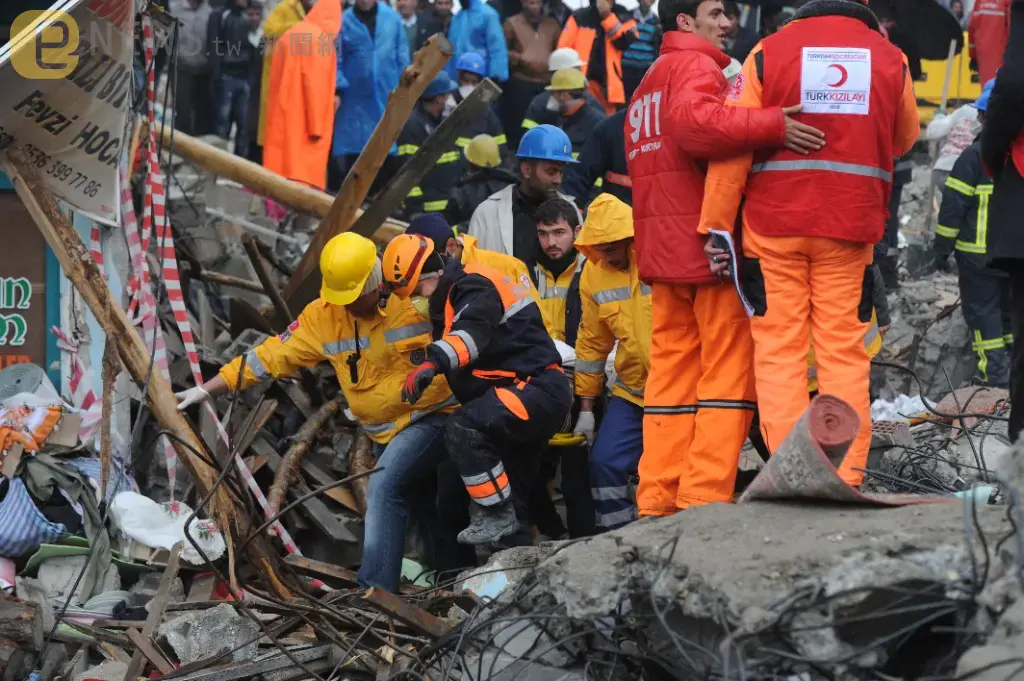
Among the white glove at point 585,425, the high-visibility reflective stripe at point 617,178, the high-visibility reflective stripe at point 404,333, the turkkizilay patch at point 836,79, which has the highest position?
the turkkizilay patch at point 836,79

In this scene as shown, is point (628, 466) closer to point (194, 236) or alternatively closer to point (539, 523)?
point (539, 523)

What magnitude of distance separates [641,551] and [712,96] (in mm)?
2149

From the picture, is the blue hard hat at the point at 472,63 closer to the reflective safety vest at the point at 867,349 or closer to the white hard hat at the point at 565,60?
the white hard hat at the point at 565,60

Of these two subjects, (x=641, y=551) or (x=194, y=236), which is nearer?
(x=641, y=551)

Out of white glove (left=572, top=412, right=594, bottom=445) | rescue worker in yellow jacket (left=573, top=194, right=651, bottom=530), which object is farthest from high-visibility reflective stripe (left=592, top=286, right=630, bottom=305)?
white glove (left=572, top=412, right=594, bottom=445)

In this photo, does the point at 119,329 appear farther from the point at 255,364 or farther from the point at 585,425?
the point at 585,425

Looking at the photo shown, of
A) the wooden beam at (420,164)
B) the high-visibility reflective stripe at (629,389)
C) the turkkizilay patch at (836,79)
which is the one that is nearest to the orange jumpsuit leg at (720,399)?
the turkkizilay patch at (836,79)

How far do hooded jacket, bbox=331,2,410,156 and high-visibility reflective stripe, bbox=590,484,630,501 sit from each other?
5.87m

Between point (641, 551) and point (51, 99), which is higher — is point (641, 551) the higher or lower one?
the lower one

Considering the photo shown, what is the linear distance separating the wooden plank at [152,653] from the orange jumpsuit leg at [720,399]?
234 cm

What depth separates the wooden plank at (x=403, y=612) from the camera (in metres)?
4.80

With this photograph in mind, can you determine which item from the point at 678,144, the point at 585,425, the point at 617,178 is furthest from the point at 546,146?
the point at 678,144

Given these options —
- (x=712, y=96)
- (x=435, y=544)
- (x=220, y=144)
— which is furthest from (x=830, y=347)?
(x=220, y=144)

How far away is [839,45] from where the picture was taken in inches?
195
